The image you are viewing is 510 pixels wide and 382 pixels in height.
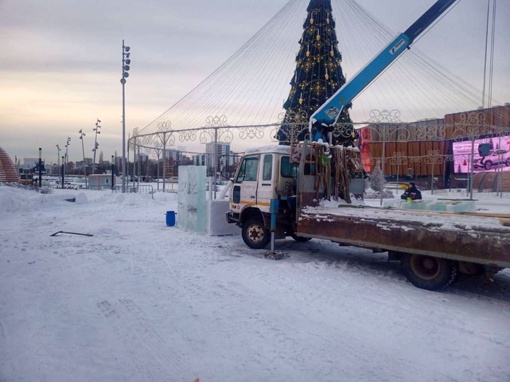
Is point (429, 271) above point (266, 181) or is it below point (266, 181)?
below

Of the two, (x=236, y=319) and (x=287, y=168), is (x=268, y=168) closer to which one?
(x=287, y=168)

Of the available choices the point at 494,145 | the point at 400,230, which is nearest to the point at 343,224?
the point at 400,230

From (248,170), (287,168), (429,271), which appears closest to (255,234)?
(248,170)

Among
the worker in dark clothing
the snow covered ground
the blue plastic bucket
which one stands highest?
the worker in dark clothing

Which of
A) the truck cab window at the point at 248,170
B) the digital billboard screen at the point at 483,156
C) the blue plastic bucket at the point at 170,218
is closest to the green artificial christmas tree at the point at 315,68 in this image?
the blue plastic bucket at the point at 170,218

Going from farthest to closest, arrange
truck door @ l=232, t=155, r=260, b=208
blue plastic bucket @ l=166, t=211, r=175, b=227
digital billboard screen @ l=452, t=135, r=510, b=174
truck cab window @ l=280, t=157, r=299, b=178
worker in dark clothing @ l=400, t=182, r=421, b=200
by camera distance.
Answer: digital billboard screen @ l=452, t=135, r=510, b=174
blue plastic bucket @ l=166, t=211, r=175, b=227
worker in dark clothing @ l=400, t=182, r=421, b=200
truck door @ l=232, t=155, r=260, b=208
truck cab window @ l=280, t=157, r=299, b=178

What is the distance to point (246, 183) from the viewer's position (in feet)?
37.6

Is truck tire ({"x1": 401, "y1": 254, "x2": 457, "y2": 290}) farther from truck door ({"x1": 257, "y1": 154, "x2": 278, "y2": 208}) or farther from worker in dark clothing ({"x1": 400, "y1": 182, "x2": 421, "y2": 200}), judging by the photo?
worker in dark clothing ({"x1": 400, "y1": 182, "x2": 421, "y2": 200})

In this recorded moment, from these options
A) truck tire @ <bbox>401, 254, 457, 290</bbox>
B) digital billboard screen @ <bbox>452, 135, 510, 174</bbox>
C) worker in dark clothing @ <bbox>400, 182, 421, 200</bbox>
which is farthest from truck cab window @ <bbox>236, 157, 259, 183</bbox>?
digital billboard screen @ <bbox>452, 135, 510, 174</bbox>

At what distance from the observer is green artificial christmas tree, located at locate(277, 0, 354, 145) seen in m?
20.3

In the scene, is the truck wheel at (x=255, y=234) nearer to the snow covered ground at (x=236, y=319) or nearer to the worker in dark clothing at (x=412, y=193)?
the snow covered ground at (x=236, y=319)

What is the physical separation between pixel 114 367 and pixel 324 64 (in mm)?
18256

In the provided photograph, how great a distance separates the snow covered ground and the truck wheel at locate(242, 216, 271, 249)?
38cm

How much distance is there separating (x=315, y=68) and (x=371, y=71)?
28.0 feet
